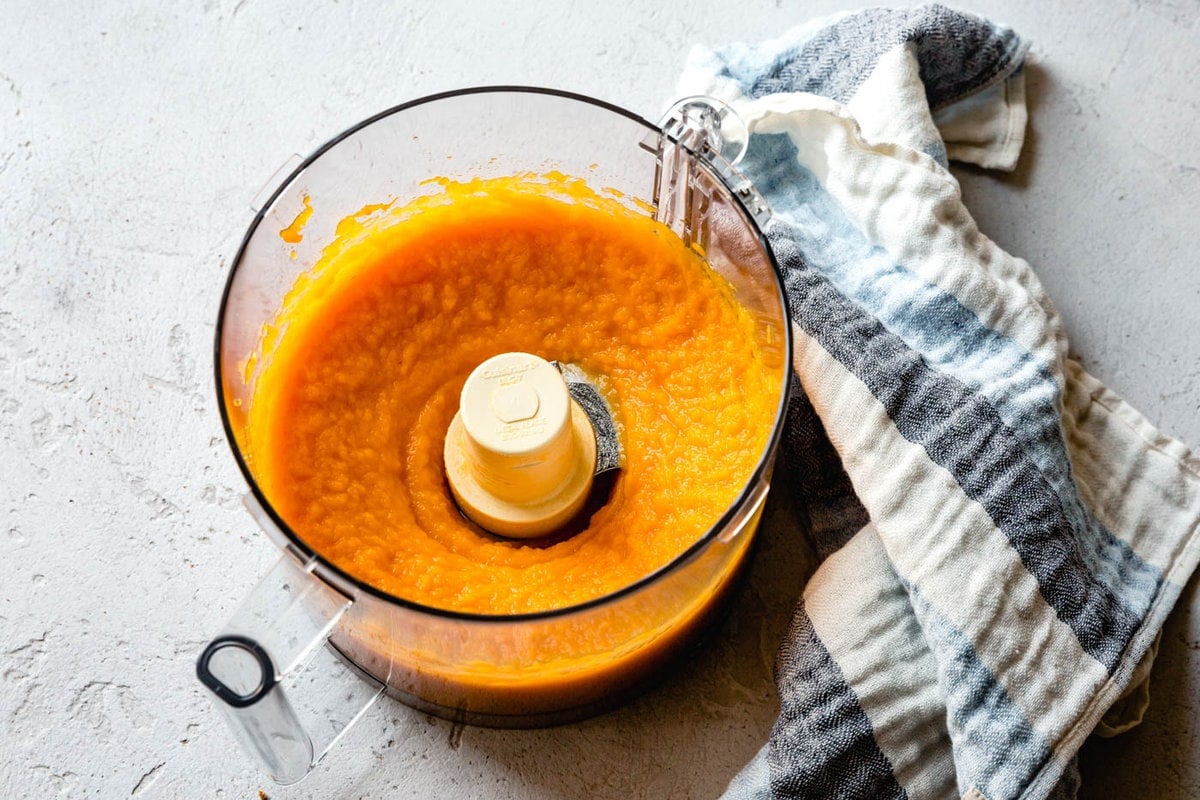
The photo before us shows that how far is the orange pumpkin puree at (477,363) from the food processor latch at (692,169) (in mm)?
33

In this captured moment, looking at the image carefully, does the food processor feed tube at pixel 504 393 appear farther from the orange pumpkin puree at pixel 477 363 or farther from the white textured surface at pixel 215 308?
the white textured surface at pixel 215 308

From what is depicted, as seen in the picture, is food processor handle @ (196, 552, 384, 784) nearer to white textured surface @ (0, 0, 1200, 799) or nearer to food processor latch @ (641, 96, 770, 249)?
white textured surface @ (0, 0, 1200, 799)

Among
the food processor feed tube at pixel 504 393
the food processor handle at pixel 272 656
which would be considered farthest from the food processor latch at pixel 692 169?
the food processor handle at pixel 272 656

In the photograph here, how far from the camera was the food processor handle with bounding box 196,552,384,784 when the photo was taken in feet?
2.88

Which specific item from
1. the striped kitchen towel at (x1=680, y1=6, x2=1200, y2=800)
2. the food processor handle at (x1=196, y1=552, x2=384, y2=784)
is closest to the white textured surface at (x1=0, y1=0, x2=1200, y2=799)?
the striped kitchen towel at (x1=680, y1=6, x2=1200, y2=800)

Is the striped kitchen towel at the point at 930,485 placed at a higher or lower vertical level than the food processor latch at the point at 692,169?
lower

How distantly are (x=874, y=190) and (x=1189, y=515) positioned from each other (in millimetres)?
449

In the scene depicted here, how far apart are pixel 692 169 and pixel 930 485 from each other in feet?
1.21

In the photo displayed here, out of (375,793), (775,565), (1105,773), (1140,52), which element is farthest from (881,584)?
(1140,52)

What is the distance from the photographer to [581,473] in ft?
3.70

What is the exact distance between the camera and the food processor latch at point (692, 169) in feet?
3.64

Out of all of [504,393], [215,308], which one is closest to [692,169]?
[504,393]

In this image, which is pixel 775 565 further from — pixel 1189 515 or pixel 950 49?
pixel 950 49

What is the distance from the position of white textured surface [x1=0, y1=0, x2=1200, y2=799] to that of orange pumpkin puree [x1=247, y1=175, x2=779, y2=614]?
15 centimetres
